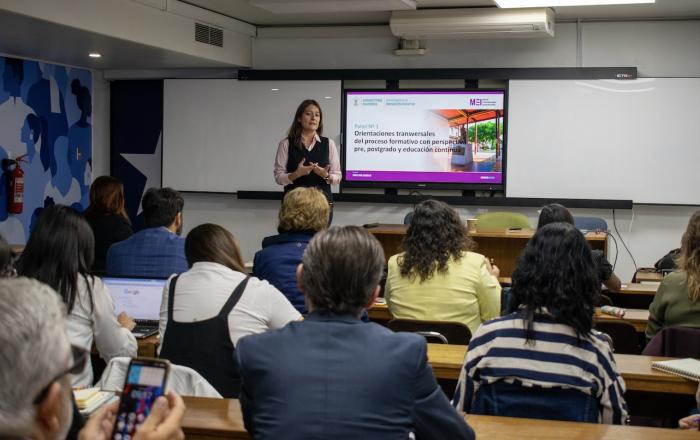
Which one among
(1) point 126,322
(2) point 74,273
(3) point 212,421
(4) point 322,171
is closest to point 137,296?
(1) point 126,322

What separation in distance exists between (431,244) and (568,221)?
3.18 feet

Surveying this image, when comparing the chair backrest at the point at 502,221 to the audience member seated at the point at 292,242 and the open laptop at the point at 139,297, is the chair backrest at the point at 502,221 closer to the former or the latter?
the audience member seated at the point at 292,242

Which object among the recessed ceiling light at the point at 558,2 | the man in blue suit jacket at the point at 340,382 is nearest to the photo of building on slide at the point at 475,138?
the recessed ceiling light at the point at 558,2

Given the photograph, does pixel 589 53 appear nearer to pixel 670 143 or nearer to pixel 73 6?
pixel 670 143

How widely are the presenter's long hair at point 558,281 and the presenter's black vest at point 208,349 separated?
1026 mm

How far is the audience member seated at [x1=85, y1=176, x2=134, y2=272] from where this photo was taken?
526 cm

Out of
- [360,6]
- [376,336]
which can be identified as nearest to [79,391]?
[376,336]

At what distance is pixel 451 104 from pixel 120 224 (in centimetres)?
432

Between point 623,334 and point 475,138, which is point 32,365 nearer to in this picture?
point 623,334

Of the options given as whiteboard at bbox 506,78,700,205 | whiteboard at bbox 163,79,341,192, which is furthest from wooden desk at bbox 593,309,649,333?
whiteboard at bbox 163,79,341,192

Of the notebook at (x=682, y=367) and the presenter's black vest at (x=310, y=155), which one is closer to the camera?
the notebook at (x=682, y=367)

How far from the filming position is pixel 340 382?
186 cm

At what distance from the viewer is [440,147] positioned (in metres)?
8.69

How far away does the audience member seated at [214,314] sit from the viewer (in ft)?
9.92
